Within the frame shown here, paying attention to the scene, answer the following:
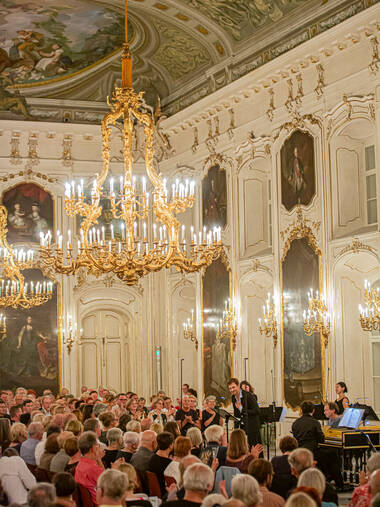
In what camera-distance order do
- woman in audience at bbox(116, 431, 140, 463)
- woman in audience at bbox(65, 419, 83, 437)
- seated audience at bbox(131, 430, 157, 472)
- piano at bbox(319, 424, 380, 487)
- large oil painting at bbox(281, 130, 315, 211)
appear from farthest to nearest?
large oil painting at bbox(281, 130, 315, 211) → piano at bbox(319, 424, 380, 487) → woman in audience at bbox(65, 419, 83, 437) → woman in audience at bbox(116, 431, 140, 463) → seated audience at bbox(131, 430, 157, 472)

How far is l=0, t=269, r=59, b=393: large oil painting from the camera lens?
24047mm

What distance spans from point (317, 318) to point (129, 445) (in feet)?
29.2

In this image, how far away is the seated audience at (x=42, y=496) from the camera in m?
6.20

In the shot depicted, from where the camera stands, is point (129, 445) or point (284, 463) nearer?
point (284, 463)

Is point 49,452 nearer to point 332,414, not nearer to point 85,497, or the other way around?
point 85,497

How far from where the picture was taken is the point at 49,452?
381 inches

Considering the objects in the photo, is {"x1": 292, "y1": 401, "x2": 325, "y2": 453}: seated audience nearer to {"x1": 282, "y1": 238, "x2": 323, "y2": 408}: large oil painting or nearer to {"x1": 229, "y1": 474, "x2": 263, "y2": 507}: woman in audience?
{"x1": 229, "y1": 474, "x2": 263, "y2": 507}: woman in audience

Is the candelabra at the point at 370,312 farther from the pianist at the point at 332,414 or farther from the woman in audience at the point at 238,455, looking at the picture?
the woman in audience at the point at 238,455

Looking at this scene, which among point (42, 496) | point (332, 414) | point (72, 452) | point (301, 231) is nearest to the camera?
point (42, 496)

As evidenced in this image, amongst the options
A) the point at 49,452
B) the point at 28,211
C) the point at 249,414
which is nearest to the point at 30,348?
the point at 28,211

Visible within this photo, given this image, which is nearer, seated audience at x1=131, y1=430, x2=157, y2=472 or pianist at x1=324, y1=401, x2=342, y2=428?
seated audience at x1=131, y1=430, x2=157, y2=472

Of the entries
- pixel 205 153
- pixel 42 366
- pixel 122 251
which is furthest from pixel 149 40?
pixel 122 251

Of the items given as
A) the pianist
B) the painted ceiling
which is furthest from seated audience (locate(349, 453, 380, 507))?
the painted ceiling

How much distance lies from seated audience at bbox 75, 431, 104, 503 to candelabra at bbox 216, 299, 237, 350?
12495mm
